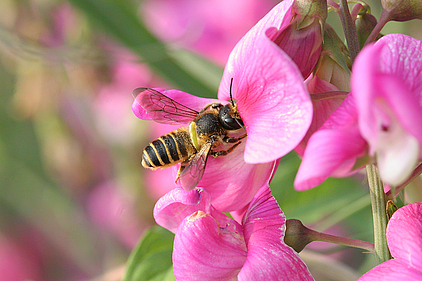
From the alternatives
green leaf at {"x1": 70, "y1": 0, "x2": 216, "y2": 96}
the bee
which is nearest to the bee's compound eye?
the bee

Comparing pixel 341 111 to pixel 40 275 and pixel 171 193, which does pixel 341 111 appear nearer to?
pixel 171 193

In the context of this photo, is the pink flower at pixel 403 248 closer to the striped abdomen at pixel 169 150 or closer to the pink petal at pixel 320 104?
the pink petal at pixel 320 104

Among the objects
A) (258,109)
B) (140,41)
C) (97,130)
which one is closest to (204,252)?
(258,109)

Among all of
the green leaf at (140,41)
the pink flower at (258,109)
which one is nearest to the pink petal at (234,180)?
the pink flower at (258,109)

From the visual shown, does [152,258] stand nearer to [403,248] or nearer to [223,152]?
[223,152]

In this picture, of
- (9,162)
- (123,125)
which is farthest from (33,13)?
(9,162)
